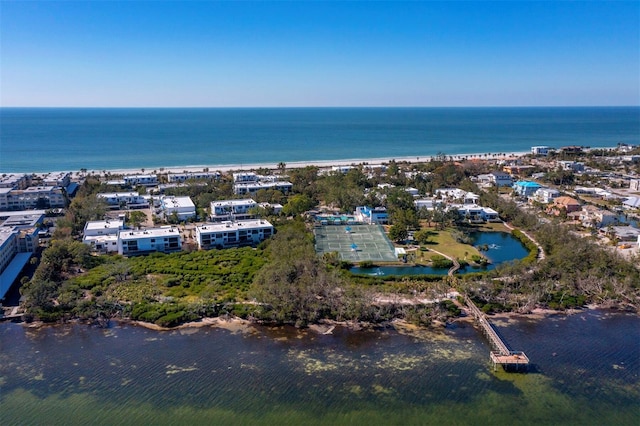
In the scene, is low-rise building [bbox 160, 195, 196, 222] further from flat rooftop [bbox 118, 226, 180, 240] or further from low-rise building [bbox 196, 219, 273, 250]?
low-rise building [bbox 196, 219, 273, 250]

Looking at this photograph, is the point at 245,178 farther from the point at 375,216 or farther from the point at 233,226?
the point at 233,226

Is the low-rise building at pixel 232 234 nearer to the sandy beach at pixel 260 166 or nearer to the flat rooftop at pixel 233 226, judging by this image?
the flat rooftop at pixel 233 226

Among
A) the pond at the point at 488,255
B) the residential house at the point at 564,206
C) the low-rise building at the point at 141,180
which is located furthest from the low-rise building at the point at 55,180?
the residential house at the point at 564,206

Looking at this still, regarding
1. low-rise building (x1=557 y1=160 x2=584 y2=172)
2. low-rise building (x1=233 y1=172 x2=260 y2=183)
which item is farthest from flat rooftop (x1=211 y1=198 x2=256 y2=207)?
low-rise building (x1=557 y1=160 x2=584 y2=172)

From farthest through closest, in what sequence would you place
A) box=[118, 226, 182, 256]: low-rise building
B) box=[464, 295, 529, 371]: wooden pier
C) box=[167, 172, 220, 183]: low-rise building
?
box=[167, 172, 220, 183]: low-rise building, box=[118, 226, 182, 256]: low-rise building, box=[464, 295, 529, 371]: wooden pier

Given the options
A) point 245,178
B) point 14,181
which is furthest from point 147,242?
point 14,181

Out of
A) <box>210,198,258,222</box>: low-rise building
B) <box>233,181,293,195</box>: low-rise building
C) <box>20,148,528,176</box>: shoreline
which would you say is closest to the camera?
<box>210,198,258,222</box>: low-rise building

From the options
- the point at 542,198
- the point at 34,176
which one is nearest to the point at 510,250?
the point at 542,198
